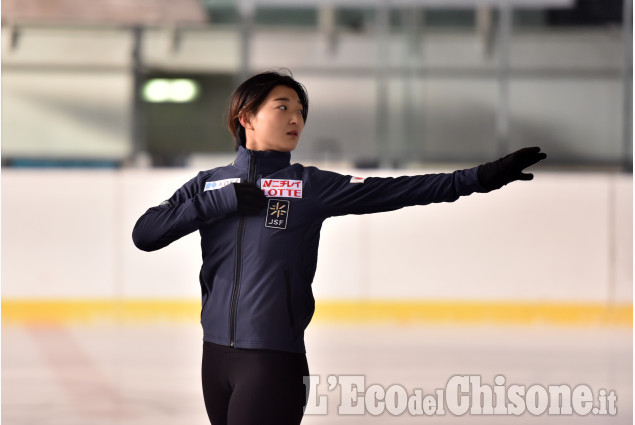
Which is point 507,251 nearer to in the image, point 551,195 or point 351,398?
point 551,195

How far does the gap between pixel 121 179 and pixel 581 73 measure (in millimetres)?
4243

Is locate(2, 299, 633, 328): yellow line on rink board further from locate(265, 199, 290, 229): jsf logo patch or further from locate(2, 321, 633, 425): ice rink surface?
locate(265, 199, 290, 229): jsf logo patch

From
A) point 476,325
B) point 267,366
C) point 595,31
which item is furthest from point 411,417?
point 595,31

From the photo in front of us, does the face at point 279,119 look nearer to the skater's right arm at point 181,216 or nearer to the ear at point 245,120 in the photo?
the ear at point 245,120

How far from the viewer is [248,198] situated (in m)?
2.03

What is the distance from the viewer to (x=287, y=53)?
948 centimetres

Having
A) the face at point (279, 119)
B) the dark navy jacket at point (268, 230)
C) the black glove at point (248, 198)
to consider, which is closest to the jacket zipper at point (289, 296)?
the dark navy jacket at point (268, 230)

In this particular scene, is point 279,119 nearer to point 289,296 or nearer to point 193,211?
point 193,211

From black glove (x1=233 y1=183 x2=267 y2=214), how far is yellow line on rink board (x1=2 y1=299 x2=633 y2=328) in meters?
6.57

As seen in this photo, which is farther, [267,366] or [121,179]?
[121,179]

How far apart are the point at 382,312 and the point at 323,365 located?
267 centimetres

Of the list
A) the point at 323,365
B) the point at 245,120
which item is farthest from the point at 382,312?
the point at 245,120

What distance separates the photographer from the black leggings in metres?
1.99

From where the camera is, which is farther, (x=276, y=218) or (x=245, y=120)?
(x=245, y=120)
